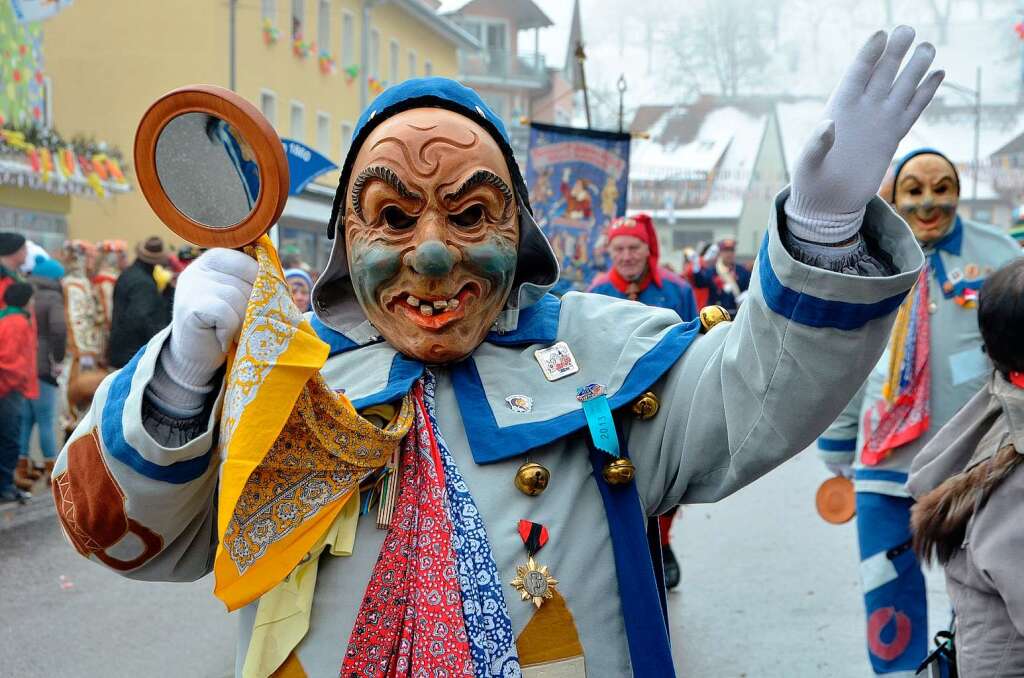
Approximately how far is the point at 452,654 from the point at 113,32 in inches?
976

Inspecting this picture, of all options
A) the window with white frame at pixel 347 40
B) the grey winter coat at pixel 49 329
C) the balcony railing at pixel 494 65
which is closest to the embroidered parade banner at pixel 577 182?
the grey winter coat at pixel 49 329

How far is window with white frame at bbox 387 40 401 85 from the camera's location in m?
31.8

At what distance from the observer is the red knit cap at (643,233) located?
264 inches

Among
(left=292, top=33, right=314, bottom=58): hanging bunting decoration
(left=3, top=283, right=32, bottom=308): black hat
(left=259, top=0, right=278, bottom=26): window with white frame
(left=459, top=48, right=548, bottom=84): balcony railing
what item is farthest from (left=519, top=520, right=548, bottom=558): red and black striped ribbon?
(left=459, top=48, right=548, bottom=84): balcony railing

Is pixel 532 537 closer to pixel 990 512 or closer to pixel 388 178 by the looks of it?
pixel 388 178

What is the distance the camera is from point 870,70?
158 centimetres

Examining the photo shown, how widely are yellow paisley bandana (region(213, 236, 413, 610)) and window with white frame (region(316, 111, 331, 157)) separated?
88.1ft

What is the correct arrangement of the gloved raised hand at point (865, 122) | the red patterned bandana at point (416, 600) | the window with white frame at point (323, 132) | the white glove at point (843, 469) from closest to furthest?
the gloved raised hand at point (865, 122), the red patterned bandana at point (416, 600), the white glove at point (843, 469), the window with white frame at point (323, 132)

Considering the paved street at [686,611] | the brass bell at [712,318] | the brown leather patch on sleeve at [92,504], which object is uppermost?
the brass bell at [712,318]

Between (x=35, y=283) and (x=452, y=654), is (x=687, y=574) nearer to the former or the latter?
(x=452, y=654)

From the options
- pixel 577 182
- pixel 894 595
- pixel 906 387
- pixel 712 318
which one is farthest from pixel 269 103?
pixel 712 318

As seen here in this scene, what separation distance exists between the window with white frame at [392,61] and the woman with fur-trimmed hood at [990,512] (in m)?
30.0

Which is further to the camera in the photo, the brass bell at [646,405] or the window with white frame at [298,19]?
the window with white frame at [298,19]

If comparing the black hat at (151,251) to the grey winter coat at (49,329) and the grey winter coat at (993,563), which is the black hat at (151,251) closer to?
the grey winter coat at (49,329)
